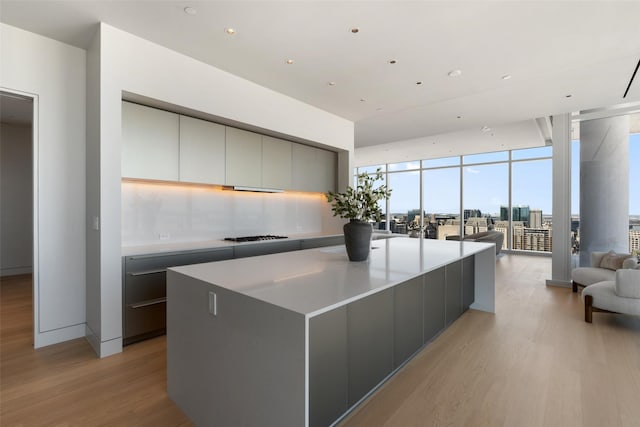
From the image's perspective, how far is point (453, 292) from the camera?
314 centimetres

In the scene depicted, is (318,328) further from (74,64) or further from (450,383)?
(74,64)

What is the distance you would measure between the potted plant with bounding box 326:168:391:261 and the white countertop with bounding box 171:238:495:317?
0.37 ft

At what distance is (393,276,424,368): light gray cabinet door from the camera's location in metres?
2.10

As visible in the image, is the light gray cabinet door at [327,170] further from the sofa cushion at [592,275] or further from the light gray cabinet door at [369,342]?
the sofa cushion at [592,275]

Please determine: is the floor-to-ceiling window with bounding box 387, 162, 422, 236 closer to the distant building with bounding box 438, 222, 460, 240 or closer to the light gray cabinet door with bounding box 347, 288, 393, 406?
the distant building with bounding box 438, 222, 460, 240

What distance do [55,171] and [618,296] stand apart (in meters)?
5.51

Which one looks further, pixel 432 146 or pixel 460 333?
pixel 432 146

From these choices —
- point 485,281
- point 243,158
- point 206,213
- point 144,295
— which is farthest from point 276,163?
point 485,281

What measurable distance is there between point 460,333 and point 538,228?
6.88 m

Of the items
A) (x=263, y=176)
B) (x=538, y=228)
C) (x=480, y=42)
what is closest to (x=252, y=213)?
(x=263, y=176)

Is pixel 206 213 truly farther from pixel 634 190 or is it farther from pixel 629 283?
pixel 634 190

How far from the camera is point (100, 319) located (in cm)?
254

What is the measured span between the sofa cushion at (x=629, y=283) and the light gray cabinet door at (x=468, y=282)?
1.29 m

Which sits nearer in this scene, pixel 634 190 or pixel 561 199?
pixel 634 190
